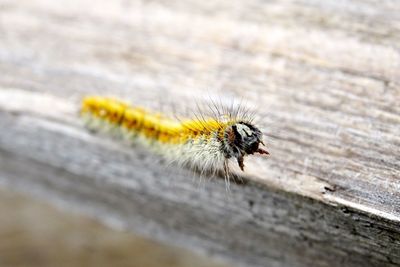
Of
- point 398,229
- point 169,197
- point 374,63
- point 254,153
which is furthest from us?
point 169,197

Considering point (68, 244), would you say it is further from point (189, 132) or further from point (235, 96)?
point (235, 96)

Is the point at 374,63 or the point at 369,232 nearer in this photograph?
the point at 369,232

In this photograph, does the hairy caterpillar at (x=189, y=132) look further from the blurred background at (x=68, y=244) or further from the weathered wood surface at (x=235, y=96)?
the blurred background at (x=68, y=244)

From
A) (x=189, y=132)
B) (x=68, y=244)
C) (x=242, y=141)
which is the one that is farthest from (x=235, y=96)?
(x=68, y=244)

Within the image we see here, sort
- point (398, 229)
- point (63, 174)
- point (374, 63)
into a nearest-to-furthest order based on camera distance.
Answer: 1. point (398, 229)
2. point (374, 63)
3. point (63, 174)

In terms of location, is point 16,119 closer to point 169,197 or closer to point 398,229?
point 169,197

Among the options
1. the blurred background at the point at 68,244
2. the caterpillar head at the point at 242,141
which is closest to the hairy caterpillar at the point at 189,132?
the caterpillar head at the point at 242,141

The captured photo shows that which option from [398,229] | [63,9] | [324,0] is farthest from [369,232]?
[63,9]
